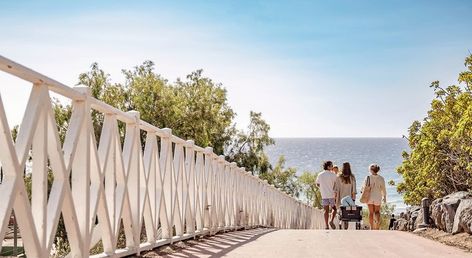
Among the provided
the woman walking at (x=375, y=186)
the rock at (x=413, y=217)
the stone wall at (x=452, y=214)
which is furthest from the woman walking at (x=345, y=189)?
the stone wall at (x=452, y=214)

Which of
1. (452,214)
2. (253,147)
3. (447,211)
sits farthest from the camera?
(253,147)

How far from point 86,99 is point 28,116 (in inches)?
45.4

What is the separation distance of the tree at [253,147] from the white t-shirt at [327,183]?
3855cm

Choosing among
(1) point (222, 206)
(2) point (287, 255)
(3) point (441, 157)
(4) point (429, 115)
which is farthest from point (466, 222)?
(4) point (429, 115)

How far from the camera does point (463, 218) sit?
11297 mm

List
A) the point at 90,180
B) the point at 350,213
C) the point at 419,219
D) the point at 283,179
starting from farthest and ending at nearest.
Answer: the point at 283,179 → the point at 350,213 → the point at 419,219 → the point at 90,180

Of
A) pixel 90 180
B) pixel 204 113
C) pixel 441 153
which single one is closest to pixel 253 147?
pixel 204 113

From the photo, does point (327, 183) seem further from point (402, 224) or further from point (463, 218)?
point (463, 218)

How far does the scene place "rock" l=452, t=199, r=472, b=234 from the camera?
11086mm

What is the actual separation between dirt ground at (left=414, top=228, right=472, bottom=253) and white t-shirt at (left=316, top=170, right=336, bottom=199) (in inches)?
215

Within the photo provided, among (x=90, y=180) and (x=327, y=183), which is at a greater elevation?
(x=90, y=180)

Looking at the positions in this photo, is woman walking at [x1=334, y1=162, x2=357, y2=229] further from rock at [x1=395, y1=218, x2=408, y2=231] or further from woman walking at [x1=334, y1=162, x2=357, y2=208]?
rock at [x1=395, y1=218, x2=408, y2=231]

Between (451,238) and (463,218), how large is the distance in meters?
0.45

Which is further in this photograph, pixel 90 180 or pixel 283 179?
pixel 283 179
